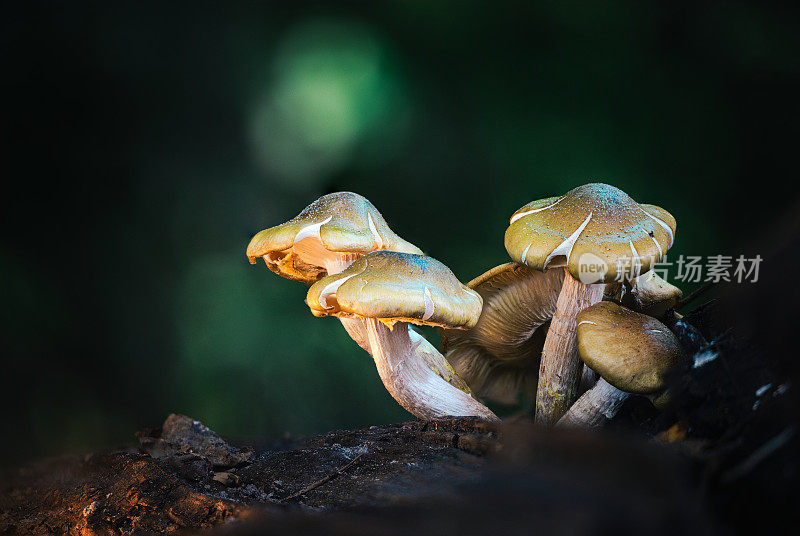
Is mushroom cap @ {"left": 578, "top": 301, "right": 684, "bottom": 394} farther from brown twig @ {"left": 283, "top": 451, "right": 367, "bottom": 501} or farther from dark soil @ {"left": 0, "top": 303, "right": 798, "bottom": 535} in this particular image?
brown twig @ {"left": 283, "top": 451, "right": 367, "bottom": 501}

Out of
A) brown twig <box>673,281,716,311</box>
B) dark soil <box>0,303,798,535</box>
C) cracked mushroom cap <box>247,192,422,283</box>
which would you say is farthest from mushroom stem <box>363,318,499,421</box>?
brown twig <box>673,281,716,311</box>

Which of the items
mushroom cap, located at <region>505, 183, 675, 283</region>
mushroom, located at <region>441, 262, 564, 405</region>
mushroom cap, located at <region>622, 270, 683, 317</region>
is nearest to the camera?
mushroom cap, located at <region>505, 183, 675, 283</region>

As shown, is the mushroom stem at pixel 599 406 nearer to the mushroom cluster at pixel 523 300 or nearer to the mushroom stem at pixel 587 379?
the mushroom cluster at pixel 523 300

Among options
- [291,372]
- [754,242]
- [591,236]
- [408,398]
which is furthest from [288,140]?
[754,242]

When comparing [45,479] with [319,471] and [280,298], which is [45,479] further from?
[280,298]

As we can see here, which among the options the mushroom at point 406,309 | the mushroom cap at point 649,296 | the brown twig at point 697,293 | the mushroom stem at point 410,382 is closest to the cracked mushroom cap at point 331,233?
the mushroom at point 406,309

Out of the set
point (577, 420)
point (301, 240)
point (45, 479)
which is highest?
point (301, 240)
